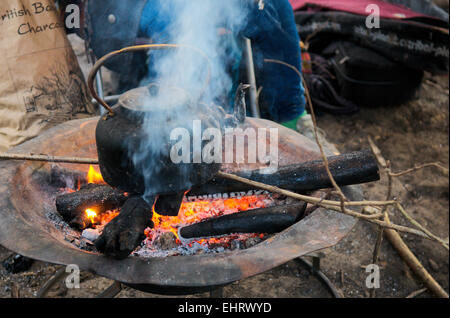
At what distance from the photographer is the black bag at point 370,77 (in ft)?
17.0

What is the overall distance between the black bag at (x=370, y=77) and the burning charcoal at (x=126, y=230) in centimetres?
434

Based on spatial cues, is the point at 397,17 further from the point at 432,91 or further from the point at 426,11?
the point at 432,91

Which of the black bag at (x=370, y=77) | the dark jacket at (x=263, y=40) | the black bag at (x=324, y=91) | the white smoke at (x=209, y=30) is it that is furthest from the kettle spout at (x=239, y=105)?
the black bag at (x=370, y=77)

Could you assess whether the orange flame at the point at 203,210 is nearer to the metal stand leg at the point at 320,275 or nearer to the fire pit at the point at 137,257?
the fire pit at the point at 137,257

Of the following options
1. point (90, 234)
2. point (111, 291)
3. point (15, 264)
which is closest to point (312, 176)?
point (90, 234)

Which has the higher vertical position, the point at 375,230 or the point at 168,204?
the point at 168,204

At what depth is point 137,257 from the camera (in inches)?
65.0

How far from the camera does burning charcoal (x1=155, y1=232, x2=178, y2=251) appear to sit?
2.02 meters

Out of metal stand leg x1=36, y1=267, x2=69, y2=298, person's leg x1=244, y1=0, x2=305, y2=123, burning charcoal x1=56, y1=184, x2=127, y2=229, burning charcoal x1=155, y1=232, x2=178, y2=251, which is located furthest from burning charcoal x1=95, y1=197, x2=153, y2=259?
person's leg x1=244, y1=0, x2=305, y2=123

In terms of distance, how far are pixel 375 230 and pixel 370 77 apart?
251 cm

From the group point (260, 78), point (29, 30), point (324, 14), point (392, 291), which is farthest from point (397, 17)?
point (29, 30)

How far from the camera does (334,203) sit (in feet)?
5.87

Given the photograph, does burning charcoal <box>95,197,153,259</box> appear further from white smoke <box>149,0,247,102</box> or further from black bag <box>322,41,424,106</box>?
black bag <box>322,41,424,106</box>

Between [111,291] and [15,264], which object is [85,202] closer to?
[111,291]
